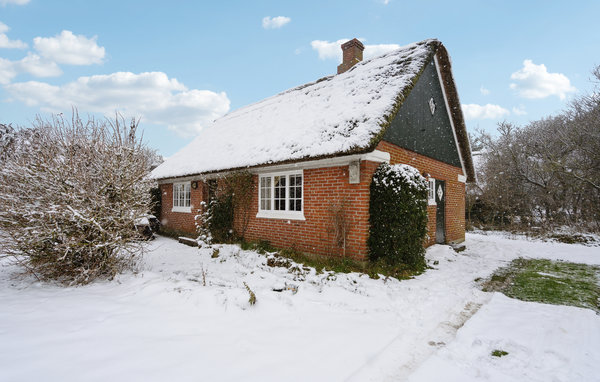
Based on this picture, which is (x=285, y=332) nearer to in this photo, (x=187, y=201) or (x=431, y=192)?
(x=431, y=192)

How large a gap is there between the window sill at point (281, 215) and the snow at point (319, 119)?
1.53 meters

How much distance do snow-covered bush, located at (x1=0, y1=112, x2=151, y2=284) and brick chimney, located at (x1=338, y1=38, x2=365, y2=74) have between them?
907cm

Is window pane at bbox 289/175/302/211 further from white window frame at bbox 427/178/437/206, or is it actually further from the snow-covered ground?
white window frame at bbox 427/178/437/206

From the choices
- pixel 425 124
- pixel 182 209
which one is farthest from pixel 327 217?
pixel 182 209

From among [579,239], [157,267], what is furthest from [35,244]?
[579,239]

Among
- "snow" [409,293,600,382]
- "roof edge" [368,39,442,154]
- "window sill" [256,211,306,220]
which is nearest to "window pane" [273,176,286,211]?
"window sill" [256,211,306,220]

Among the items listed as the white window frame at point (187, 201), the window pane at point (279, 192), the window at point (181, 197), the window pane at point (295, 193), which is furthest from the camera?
the window at point (181, 197)

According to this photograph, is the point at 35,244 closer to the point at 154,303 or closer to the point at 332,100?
the point at 154,303

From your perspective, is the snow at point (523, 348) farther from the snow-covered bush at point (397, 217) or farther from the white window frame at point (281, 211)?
the white window frame at point (281, 211)

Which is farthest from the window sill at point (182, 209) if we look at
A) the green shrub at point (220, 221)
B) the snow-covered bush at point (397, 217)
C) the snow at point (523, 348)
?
the snow at point (523, 348)

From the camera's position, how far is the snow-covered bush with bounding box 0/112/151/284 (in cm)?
490

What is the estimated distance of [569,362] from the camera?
10.0 ft

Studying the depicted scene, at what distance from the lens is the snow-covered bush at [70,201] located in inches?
193

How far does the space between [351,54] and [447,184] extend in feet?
21.1
